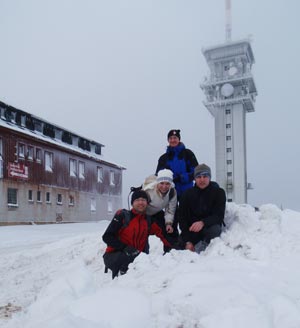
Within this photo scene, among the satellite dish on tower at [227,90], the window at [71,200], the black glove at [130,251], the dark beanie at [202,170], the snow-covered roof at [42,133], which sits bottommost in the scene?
the window at [71,200]

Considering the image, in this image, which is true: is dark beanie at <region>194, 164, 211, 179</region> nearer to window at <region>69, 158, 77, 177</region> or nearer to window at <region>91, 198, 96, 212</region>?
window at <region>69, 158, 77, 177</region>

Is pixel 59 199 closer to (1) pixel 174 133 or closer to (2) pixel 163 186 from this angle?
(1) pixel 174 133

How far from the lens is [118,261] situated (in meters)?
4.92

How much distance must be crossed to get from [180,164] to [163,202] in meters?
0.97

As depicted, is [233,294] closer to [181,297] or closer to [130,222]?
[181,297]

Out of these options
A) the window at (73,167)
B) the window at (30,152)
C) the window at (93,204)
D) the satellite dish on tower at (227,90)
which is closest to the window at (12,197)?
the window at (30,152)

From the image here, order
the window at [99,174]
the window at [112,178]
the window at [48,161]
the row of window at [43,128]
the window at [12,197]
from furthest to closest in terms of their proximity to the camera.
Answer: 1. the window at [112,178]
2. the window at [99,174]
3. the window at [48,161]
4. the row of window at [43,128]
5. the window at [12,197]

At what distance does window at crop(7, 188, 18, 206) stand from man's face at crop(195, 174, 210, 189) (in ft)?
60.3

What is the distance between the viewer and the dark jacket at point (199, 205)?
209 inches

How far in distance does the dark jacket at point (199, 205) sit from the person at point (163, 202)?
0.58 feet

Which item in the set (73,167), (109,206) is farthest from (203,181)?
(109,206)

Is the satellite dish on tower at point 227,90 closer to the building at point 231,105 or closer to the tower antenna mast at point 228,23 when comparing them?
the building at point 231,105

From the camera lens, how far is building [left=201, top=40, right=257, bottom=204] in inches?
1769

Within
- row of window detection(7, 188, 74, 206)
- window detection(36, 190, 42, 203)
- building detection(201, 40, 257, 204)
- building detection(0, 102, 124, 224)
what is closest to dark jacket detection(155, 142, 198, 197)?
building detection(0, 102, 124, 224)
